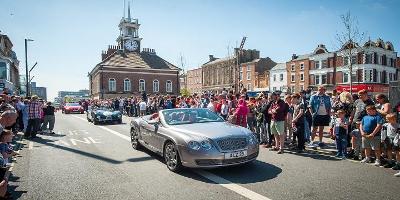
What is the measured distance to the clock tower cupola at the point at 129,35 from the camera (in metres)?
64.5

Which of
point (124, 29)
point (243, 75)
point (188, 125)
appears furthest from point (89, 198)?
point (243, 75)

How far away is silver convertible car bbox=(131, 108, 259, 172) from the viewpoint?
20.9 ft

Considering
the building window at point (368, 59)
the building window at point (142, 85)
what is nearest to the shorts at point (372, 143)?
the building window at point (368, 59)

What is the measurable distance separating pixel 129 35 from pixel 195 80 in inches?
1223

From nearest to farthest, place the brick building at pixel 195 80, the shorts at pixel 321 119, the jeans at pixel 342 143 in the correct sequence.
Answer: the jeans at pixel 342 143
the shorts at pixel 321 119
the brick building at pixel 195 80

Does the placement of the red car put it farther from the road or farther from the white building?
the white building

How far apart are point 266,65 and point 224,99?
59.2 meters

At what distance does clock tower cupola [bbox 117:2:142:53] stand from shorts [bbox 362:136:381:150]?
61.3m

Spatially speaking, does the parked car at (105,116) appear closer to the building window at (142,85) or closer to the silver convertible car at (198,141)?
the silver convertible car at (198,141)

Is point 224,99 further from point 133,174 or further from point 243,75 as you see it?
point 243,75

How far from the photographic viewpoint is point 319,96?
9742 mm

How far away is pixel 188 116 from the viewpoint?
812cm

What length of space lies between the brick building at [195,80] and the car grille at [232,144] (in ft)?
267

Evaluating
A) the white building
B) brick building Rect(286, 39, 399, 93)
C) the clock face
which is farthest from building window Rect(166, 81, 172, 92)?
brick building Rect(286, 39, 399, 93)
